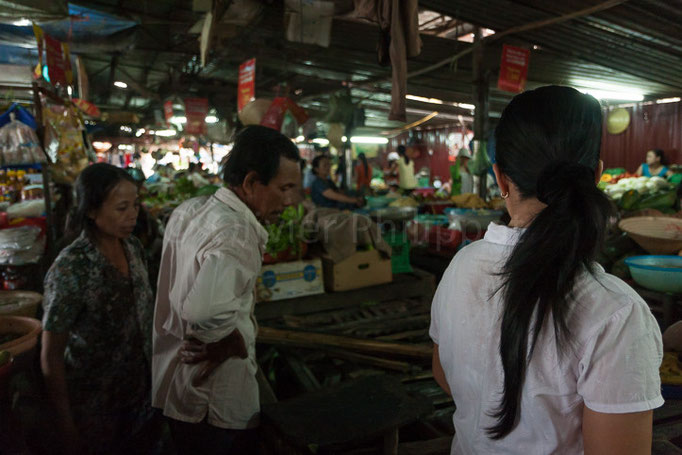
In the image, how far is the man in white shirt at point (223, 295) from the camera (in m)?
1.56

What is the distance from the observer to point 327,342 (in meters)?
2.94

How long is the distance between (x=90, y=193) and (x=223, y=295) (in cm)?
116

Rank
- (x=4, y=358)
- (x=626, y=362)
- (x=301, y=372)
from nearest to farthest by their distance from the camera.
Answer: (x=626, y=362), (x=4, y=358), (x=301, y=372)

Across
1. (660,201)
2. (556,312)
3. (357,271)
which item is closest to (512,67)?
(660,201)

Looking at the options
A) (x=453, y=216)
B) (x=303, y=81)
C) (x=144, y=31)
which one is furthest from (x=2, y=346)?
(x=303, y=81)

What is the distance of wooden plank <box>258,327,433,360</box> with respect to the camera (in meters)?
2.88

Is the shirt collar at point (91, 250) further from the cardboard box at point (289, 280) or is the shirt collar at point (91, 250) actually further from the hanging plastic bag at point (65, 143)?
the hanging plastic bag at point (65, 143)

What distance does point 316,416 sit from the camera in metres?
1.67

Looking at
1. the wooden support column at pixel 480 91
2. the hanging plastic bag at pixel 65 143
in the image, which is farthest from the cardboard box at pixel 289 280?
the wooden support column at pixel 480 91

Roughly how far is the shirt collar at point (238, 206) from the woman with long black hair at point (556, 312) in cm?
92

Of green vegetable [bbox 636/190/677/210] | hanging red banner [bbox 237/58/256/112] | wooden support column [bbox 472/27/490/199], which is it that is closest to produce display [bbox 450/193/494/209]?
wooden support column [bbox 472/27/490/199]

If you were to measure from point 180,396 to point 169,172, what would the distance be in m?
15.2

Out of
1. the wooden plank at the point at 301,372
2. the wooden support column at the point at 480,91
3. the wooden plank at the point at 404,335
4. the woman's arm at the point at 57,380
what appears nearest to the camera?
the woman's arm at the point at 57,380

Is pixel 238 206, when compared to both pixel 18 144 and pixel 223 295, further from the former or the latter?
pixel 18 144
